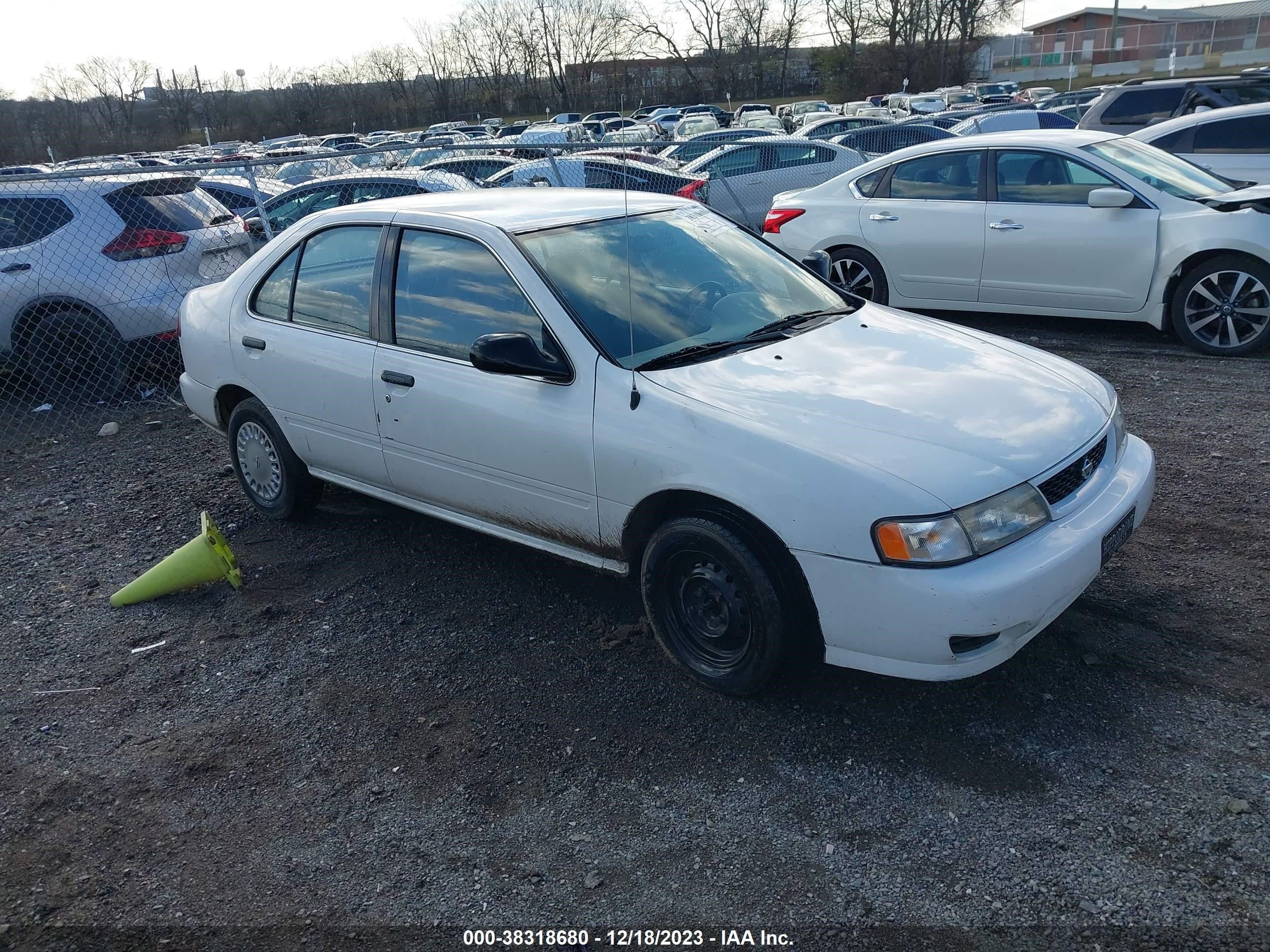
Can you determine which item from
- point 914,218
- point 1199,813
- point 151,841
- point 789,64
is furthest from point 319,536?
point 789,64

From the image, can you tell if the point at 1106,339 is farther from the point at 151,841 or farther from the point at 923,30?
the point at 923,30

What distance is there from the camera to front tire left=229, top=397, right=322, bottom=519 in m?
5.23

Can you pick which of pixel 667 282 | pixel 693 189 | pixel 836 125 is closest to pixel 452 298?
pixel 667 282

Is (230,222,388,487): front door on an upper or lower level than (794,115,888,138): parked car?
lower

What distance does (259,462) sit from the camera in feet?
18.0

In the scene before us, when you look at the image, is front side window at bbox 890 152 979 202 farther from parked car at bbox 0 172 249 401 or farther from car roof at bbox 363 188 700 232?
parked car at bbox 0 172 249 401

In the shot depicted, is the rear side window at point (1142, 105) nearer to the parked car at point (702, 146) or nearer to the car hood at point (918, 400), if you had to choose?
the parked car at point (702, 146)

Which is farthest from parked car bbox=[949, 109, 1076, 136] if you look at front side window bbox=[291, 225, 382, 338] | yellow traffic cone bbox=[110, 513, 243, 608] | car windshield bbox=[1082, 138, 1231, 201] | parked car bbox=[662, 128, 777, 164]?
yellow traffic cone bbox=[110, 513, 243, 608]

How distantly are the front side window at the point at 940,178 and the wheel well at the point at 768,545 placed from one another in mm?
5798

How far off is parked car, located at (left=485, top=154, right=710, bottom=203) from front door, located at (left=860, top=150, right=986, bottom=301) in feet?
10.8

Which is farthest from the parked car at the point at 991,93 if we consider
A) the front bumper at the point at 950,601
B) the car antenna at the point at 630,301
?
the front bumper at the point at 950,601

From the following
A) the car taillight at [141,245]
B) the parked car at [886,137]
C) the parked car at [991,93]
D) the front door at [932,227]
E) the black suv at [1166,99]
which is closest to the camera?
the front door at [932,227]

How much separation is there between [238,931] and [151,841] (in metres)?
0.60

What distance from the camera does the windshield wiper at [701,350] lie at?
147 inches
